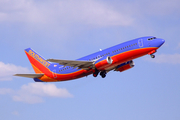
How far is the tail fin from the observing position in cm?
6004

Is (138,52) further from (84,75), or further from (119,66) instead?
(84,75)

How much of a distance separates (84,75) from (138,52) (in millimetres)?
10928

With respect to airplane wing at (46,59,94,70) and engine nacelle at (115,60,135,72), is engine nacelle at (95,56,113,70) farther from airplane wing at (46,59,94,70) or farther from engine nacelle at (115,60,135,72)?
engine nacelle at (115,60,135,72)

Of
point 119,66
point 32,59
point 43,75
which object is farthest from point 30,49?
point 119,66

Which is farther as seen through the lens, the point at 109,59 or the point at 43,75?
the point at 43,75

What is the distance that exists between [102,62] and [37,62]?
16.8 meters

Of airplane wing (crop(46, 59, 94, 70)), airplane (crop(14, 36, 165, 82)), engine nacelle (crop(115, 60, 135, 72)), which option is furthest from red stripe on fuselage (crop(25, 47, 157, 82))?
engine nacelle (crop(115, 60, 135, 72))

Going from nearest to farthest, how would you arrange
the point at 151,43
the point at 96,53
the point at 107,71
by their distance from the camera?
the point at 151,43 < the point at 96,53 < the point at 107,71

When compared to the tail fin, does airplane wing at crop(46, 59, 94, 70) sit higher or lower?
lower

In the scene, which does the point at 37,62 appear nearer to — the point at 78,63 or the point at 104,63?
the point at 78,63

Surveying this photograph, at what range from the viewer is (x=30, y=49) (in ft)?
210

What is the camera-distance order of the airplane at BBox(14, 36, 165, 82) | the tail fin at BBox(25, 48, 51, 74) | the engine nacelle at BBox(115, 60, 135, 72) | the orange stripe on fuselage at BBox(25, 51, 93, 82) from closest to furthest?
the airplane at BBox(14, 36, 165, 82) → the orange stripe on fuselage at BBox(25, 51, 93, 82) → the engine nacelle at BBox(115, 60, 135, 72) → the tail fin at BBox(25, 48, 51, 74)

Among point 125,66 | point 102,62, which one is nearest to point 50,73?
point 102,62

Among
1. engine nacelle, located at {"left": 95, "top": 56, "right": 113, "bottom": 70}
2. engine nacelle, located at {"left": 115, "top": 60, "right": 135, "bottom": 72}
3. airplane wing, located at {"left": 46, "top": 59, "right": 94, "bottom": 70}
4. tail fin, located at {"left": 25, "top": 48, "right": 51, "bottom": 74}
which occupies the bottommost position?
engine nacelle, located at {"left": 95, "top": 56, "right": 113, "bottom": 70}
